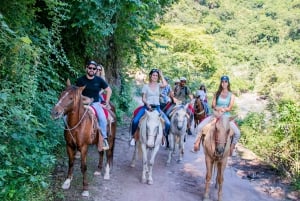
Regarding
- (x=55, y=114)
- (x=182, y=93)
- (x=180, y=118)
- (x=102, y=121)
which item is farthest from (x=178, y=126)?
(x=55, y=114)

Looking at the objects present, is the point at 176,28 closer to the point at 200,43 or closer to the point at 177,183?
the point at 200,43

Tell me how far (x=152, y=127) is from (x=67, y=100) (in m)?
2.10

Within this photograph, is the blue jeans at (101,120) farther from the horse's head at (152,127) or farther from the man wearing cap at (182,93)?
the man wearing cap at (182,93)

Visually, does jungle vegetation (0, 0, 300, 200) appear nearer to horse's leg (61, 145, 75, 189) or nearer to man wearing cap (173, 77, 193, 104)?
horse's leg (61, 145, 75, 189)

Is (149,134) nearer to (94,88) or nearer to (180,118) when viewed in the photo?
(94,88)

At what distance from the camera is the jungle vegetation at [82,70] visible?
4531 mm

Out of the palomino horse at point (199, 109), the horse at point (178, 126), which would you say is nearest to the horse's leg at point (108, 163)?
Answer: the horse at point (178, 126)

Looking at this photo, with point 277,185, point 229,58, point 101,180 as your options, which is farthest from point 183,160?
point 229,58

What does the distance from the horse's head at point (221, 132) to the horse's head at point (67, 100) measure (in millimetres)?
2577

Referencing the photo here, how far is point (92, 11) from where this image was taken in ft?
23.3

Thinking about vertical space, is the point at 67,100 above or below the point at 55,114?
above

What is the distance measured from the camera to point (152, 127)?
6.69 metres

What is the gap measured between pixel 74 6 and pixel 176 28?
19.2m

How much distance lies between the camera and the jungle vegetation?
453 cm
